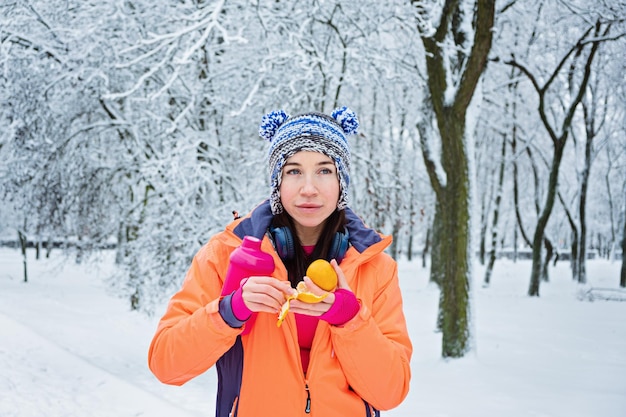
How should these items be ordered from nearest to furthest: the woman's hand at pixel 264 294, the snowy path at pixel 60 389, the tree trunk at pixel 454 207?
the woman's hand at pixel 264 294 < the snowy path at pixel 60 389 < the tree trunk at pixel 454 207

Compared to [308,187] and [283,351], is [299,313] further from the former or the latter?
[308,187]

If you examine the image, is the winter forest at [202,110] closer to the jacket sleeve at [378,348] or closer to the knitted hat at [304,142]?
the knitted hat at [304,142]

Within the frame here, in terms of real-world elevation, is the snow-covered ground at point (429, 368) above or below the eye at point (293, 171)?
below

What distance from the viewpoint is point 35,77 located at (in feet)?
26.2

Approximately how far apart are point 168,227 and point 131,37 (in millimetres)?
3148

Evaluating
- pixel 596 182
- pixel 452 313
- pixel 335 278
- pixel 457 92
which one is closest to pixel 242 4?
pixel 457 92

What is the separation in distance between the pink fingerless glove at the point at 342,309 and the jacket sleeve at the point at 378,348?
2 cm

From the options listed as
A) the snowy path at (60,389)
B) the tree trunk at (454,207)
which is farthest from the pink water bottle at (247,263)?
the tree trunk at (454,207)

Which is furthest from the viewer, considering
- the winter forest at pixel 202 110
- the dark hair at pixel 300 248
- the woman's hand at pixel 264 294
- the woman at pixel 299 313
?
the winter forest at pixel 202 110

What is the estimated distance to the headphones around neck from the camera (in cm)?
179

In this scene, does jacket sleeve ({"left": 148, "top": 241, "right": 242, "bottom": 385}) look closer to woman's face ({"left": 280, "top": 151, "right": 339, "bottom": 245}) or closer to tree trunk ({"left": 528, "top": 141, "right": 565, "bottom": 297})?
woman's face ({"left": 280, "top": 151, "right": 339, "bottom": 245})

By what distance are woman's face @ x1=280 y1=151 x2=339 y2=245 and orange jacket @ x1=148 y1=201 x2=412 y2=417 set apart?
0.43 ft

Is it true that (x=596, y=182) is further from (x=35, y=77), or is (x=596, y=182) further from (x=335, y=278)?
(x=335, y=278)

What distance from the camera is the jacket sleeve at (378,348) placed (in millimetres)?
1539
